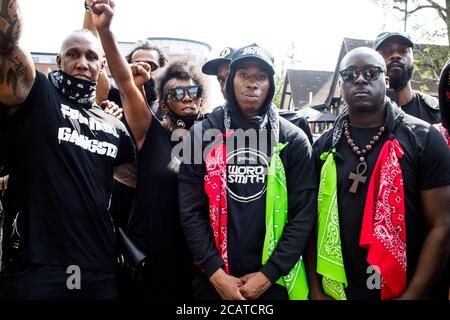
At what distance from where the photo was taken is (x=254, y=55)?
2.96 m

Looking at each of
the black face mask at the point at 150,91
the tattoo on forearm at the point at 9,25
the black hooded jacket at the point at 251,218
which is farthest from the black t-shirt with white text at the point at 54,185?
the black face mask at the point at 150,91

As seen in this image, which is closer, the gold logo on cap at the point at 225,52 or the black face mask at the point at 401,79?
the black face mask at the point at 401,79

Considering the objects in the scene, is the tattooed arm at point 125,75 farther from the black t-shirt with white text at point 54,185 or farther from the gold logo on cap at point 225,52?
the gold logo on cap at point 225,52

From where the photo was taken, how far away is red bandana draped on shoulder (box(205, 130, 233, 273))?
274 centimetres

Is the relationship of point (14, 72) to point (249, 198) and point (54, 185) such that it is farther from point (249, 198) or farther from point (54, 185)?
point (249, 198)

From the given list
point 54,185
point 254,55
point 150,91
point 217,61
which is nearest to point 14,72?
point 54,185

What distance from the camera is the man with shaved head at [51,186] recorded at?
94.4 inches

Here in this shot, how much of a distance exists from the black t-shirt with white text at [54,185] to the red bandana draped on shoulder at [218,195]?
692 millimetres

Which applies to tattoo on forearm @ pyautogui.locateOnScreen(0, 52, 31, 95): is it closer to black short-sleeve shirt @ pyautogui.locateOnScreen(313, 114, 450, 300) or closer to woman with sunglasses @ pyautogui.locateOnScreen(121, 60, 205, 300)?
woman with sunglasses @ pyautogui.locateOnScreen(121, 60, 205, 300)

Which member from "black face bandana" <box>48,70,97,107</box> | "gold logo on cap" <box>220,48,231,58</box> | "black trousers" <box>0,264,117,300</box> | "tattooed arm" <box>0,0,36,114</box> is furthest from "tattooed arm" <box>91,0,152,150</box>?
"gold logo on cap" <box>220,48,231,58</box>

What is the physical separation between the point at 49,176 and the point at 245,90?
4.59 ft

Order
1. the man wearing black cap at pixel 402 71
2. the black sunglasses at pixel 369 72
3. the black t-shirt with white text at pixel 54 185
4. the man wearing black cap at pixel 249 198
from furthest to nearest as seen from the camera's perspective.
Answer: the man wearing black cap at pixel 402 71, the black sunglasses at pixel 369 72, the man wearing black cap at pixel 249 198, the black t-shirt with white text at pixel 54 185
